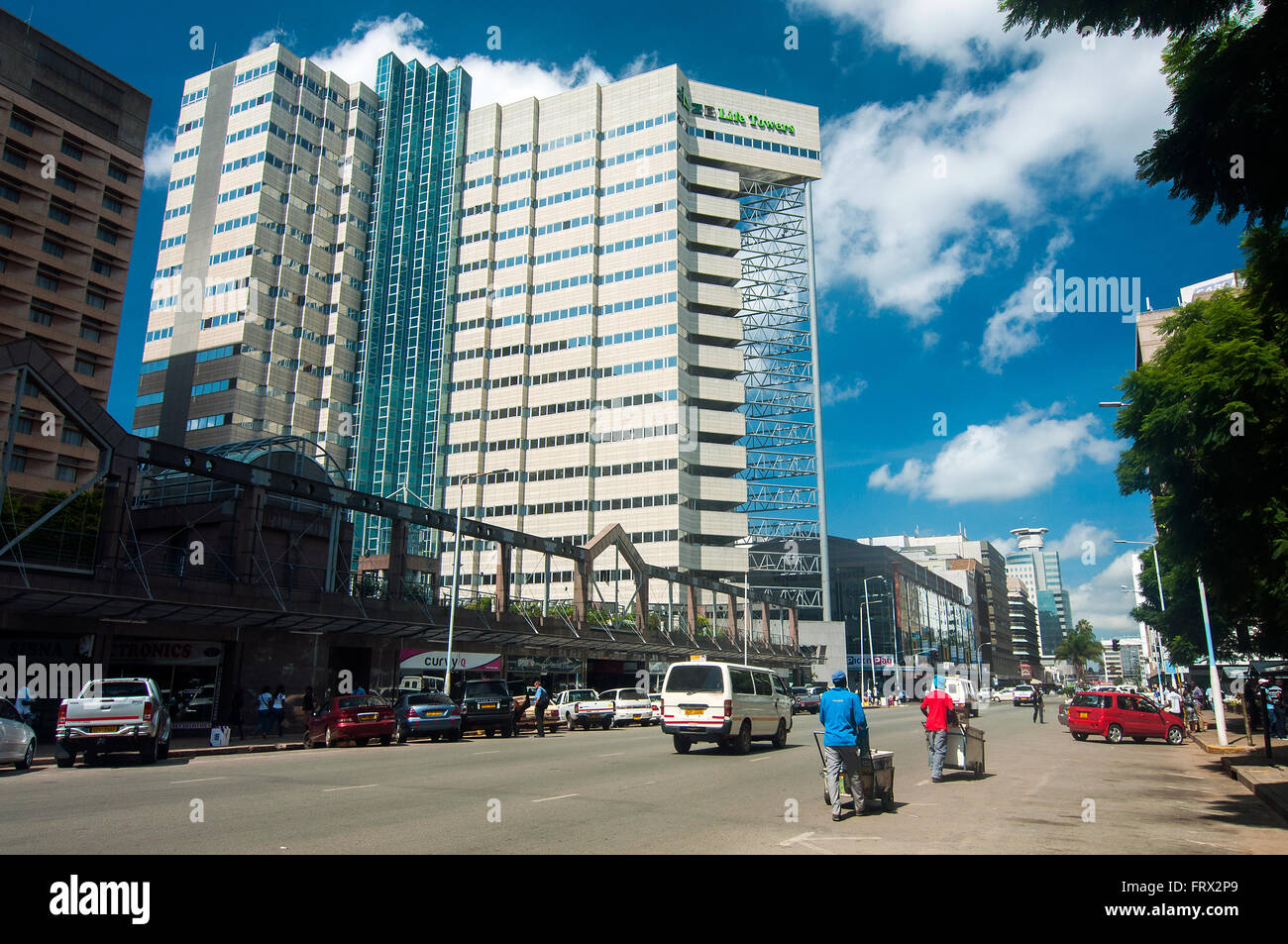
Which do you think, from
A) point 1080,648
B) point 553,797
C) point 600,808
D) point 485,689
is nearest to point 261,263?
point 485,689

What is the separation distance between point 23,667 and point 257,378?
258 ft

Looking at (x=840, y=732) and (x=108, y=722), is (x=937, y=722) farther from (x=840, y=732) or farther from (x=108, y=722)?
(x=108, y=722)

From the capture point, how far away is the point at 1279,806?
11977mm

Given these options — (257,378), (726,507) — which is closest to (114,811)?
(726,507)

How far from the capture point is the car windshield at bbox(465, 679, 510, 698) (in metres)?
30.1

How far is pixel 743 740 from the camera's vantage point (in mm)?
21109

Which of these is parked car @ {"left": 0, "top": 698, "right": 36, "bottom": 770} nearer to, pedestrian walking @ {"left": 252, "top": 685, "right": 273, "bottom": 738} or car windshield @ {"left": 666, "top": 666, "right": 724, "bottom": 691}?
pedestrian walking @ {"left": 252, "top": 685, "right": 273, "bottom": 738}

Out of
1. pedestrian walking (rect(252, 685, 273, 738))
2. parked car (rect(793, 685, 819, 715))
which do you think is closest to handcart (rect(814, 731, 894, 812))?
pedestrian walking (rect(252, 685, 273, 738))

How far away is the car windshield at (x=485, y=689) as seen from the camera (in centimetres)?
3009

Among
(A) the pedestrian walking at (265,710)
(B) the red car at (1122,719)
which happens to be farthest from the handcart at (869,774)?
(A) the pedestrian walking at (265,710)

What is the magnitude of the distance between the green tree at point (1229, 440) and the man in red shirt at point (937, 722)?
485 centimetres

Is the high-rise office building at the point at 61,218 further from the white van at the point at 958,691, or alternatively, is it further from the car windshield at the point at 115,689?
the white van at the point at 958,691
